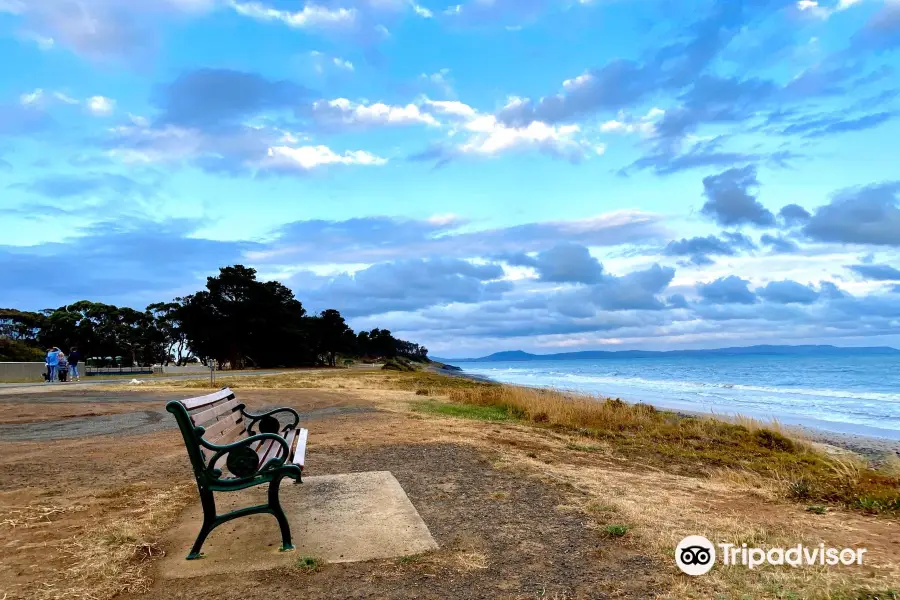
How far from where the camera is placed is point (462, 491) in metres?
5.96

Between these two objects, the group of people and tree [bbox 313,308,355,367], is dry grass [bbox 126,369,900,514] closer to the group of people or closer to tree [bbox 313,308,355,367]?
the group of people

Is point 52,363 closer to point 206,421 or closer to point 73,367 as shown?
point 73,367

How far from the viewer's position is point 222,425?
5.05 meters

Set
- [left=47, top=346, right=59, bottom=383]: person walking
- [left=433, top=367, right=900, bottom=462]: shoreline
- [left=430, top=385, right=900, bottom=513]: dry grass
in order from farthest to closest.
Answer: [left=47, top=346, right=59, bottom=383]: person walking
[left=433, top=367, right=900, bottom=462]: shoreline
[left=430, top=385, right=900, bottom=513]: dry grass

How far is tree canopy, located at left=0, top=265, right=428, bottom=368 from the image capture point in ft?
180

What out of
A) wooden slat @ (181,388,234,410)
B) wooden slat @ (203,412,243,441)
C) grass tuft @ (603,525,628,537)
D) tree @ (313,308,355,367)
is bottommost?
grass tuft @ (603,525,628,537)

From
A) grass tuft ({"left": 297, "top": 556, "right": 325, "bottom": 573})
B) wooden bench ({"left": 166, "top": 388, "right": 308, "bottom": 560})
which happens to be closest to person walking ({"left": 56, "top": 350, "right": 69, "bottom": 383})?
wooden bench ({"left": 166, "top": 388, "right": 308, "bottom": 560})

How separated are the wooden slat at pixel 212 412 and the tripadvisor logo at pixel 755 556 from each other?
11.0ft

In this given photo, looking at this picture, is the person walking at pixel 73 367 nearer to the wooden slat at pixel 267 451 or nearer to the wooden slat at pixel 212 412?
the wooden slat at pixel 212 412

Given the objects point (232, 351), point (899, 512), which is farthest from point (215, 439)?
point (232, 351)

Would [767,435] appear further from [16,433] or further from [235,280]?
[235,280]

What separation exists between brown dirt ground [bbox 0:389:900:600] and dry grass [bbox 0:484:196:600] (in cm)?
2

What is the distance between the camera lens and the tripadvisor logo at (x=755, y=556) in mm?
3967

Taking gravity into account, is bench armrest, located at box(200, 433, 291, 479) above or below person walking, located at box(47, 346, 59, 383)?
below
